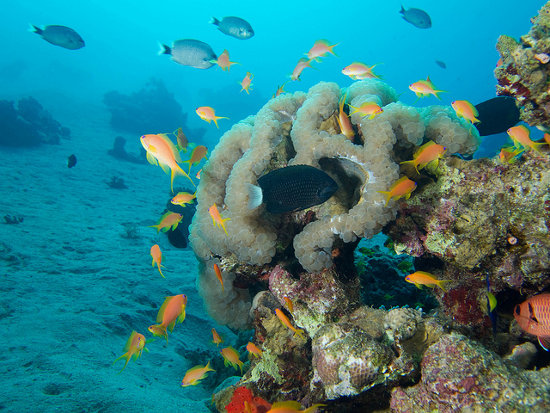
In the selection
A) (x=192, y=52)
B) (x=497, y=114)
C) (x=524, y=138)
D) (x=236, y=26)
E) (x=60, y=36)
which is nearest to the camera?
(x=524, y=138)

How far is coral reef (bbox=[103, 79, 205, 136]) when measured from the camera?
29.2 meters

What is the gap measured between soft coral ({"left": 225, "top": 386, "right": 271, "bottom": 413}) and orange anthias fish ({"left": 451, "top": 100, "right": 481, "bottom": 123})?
366cm

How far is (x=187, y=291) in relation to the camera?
→ 21.8ft

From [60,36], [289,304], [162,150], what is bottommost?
[289,304]

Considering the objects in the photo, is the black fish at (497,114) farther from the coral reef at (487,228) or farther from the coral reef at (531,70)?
the coral reef at (487,228)

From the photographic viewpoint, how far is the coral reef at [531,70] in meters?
2.65

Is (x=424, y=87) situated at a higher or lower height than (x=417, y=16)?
lower

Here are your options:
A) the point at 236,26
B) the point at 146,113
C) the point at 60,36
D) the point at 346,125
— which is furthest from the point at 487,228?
the point at 146,113

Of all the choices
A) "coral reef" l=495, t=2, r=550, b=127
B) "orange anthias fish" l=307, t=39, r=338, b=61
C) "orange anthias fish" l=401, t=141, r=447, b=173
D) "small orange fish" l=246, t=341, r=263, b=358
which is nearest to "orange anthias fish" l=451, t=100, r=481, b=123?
"coral reef" l=495, t=2, r=550, b=127

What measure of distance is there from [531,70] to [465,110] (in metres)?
0.59

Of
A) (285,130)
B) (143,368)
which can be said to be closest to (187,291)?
(143,368)

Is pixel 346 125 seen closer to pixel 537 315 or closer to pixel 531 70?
pixel 531 70

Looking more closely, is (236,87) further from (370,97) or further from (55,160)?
(370,97)

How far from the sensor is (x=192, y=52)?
5.44 metres
